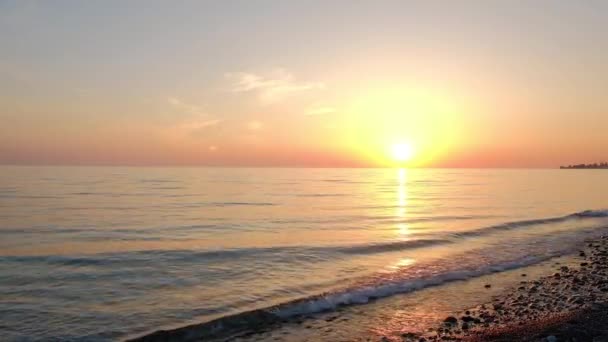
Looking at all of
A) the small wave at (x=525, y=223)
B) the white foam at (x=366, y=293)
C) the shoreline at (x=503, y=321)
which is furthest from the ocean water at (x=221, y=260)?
the shoreline at (x=503, y=321)

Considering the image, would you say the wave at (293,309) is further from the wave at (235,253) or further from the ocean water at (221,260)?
the wave at (235,253)

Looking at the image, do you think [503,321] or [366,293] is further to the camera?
[366,293]

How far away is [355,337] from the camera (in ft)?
38.1

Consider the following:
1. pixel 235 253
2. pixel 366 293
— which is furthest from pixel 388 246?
pixel 366 293

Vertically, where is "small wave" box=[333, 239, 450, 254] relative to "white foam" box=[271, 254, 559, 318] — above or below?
below

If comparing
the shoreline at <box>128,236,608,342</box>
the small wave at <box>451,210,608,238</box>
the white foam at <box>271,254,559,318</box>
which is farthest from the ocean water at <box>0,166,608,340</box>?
→ the shoreline at <box>128,236,608,342</box>

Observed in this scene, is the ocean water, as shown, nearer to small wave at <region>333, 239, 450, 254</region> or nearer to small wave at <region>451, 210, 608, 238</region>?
small wave at <region>333, 239, 450, 254</region>

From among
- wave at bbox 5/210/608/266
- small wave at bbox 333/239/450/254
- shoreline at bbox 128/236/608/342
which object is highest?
shoreline at bbox 128/236/608/342

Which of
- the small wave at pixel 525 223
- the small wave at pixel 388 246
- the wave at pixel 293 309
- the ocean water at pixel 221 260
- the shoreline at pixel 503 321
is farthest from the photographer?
the small wave at pixel 525 223

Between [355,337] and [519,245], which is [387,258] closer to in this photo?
[519,245]

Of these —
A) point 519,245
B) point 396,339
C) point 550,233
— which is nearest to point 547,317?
point 396,339

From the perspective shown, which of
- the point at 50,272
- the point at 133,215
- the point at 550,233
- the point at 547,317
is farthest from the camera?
the point at 133,215

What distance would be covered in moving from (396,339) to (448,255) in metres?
13.8

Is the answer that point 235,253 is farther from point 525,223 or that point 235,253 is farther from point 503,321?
point 525,223
